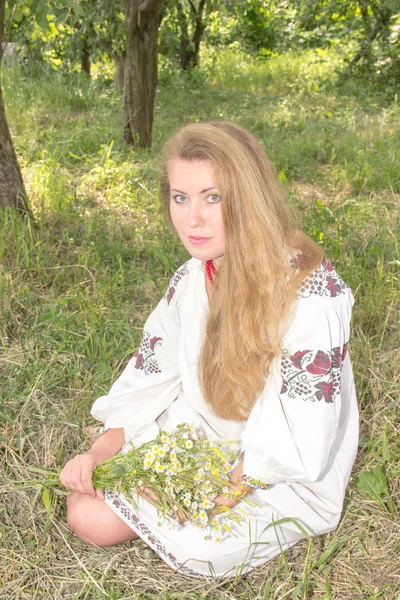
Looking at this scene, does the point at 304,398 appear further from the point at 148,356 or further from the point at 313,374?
the point at 148,356

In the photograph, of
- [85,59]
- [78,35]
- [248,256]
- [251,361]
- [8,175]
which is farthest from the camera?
[85,59]

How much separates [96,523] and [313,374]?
832mm

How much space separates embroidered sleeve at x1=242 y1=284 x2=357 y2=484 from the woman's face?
0.29 meters

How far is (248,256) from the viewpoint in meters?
1.65

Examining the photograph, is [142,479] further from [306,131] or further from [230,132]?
[306,131]

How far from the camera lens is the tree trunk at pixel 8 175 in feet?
10.7

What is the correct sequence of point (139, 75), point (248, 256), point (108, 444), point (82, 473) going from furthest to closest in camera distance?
1. point (139, 75)
2. point (108, 444)
3. point (82, 473)
4. point (248, 256)

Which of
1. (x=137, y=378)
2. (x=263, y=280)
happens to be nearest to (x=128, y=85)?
(x=137, y=378)

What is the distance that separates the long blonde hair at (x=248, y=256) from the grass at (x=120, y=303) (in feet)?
2.00

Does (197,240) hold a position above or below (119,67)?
below

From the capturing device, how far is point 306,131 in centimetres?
546

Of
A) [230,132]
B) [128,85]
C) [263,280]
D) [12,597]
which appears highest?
[128,85]

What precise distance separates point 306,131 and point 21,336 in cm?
359

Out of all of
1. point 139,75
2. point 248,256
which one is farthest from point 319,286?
point 139,75
